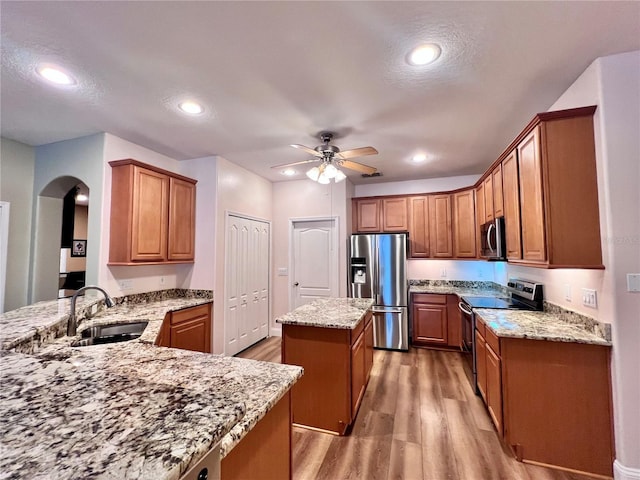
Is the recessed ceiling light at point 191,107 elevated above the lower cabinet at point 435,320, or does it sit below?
above

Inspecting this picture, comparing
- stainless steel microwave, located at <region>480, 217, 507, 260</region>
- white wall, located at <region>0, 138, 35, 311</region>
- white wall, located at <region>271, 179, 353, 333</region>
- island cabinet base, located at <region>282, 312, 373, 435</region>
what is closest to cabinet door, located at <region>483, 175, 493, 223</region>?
stainless steel microwave, located at <region>480, 217, 507, 260</region>

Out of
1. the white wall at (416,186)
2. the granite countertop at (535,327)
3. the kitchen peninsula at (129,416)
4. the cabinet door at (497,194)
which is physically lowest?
the granite countertop at (535,327)

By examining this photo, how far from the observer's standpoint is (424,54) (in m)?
1.78

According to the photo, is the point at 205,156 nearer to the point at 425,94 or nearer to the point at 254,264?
the point at 254,264

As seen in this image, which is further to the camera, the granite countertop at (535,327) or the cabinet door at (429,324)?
the cabinet door at (429,324)

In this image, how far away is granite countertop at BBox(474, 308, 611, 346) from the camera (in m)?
→ 1.86

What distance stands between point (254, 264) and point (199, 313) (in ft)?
4.22

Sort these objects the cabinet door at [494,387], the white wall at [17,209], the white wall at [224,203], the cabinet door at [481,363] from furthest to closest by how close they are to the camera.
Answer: the white wall at [224,203]
the white wall at [17,209]
the cabinet door at [481,363]
the cabinet door at [494,387]

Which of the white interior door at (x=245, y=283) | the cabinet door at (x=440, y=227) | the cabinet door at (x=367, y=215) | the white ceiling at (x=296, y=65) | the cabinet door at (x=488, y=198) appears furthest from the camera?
the cabinet door at (x=367, y=215)

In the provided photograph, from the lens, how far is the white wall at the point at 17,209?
3008 mm

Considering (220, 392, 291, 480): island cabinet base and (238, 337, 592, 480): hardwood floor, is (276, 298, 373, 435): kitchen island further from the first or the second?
(220, 392, 291, 480): island cabinet base

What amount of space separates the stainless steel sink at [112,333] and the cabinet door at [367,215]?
3350 millimetres

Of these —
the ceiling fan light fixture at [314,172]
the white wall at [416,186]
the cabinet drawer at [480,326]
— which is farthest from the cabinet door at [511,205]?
the white wall at [416,186]

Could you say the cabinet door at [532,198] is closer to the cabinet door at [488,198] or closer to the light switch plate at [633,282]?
the light switch plate at [633,282]
